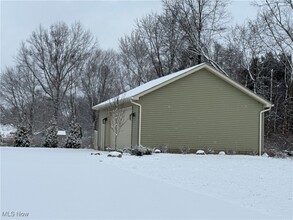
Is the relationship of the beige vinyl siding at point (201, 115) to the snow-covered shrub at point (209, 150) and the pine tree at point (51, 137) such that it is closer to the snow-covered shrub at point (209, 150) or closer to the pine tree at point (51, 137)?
the snow-covered shrub at point (209, 150)

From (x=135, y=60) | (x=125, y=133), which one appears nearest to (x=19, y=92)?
(x=135, y=60)

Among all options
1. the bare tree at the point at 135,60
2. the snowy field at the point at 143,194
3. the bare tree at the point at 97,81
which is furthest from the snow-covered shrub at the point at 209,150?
the bare tree at the point at 97,81

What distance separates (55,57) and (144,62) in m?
9.43

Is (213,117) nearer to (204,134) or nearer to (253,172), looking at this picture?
(204,134)

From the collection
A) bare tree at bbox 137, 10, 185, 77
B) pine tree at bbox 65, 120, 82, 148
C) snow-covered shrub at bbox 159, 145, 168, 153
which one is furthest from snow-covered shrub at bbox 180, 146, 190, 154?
bare tree at bbox 137, 10, 185, 77

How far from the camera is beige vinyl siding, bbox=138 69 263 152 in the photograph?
1925 cm

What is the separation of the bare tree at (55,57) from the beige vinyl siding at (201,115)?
2382 centimetres

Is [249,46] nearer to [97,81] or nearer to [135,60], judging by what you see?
[135,60]

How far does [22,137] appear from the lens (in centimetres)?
2936

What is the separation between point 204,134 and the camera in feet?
65.3

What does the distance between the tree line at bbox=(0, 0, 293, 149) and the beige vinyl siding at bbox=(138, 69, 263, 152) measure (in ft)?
30.7

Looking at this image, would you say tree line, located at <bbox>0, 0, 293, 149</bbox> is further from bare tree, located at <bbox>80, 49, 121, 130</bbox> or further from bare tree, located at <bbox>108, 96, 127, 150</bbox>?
bare tree, located at <bbox>108, 96, 127, 150</bbox>

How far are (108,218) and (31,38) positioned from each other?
40.2 m

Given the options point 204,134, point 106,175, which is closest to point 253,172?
point 106,175
